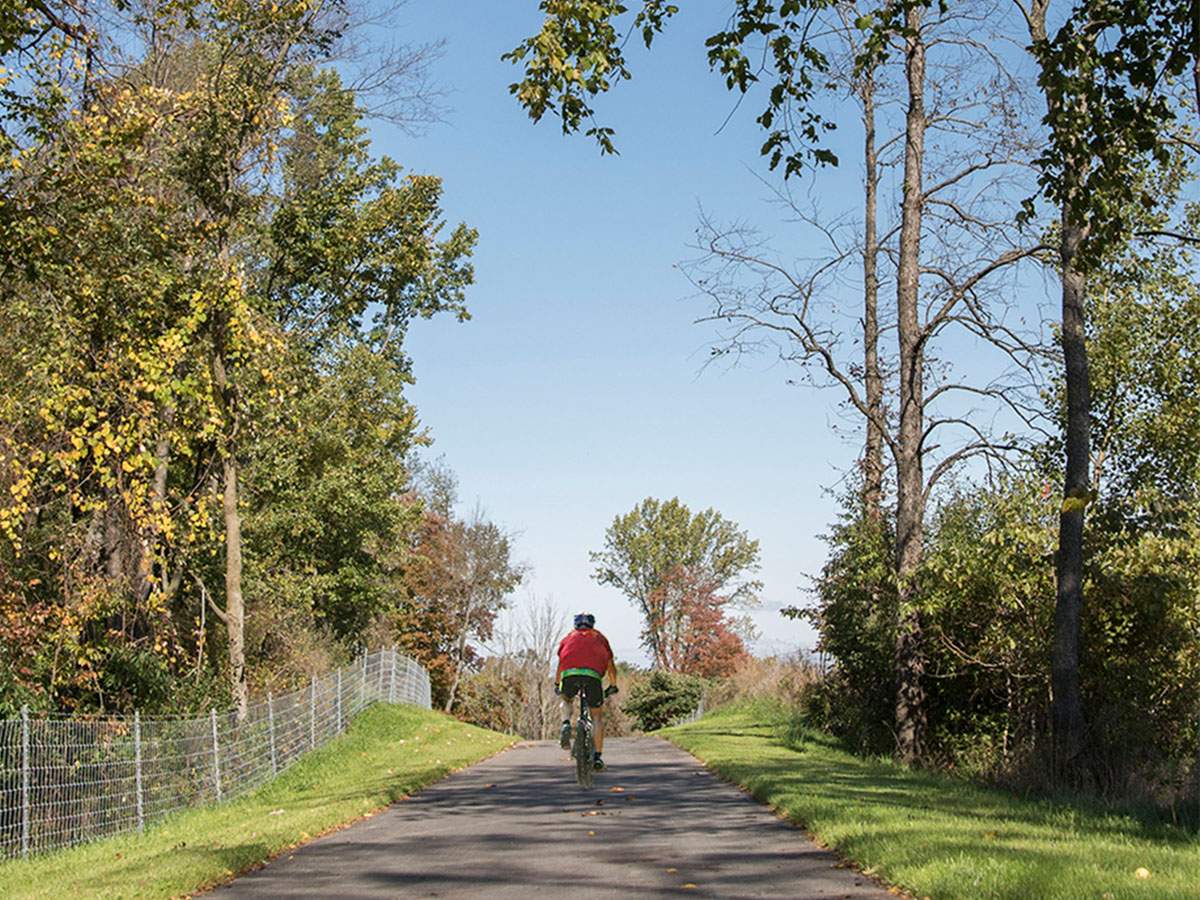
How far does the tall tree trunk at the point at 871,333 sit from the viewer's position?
23781 millimetres

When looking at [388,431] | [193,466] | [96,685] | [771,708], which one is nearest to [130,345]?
[96,685]

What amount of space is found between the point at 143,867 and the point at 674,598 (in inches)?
3086

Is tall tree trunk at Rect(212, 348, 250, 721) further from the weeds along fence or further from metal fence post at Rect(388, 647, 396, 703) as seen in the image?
metal fence post at Rect(388, 647, 396, 703)

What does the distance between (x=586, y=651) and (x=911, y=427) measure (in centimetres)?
808

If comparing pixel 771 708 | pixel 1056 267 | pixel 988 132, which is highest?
pixel 988 132

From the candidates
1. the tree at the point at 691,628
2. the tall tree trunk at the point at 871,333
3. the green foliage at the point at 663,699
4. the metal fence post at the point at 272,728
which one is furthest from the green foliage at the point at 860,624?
the tree at the point at 691,628

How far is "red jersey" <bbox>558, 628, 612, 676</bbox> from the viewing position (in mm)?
14812

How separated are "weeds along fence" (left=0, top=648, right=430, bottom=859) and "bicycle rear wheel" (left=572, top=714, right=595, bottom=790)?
208 inches

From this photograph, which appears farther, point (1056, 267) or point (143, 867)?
point (1056, 267)

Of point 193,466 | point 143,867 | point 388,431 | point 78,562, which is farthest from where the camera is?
point 388,431

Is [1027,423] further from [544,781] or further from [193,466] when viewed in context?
[193,466]

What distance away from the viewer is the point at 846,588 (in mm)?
22141

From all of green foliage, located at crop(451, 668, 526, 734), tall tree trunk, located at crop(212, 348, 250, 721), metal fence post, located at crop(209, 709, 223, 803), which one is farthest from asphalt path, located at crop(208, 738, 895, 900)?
green foliage, located at crop(451, 668, 526, 734)

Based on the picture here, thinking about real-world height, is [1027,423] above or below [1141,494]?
above
